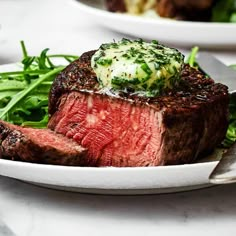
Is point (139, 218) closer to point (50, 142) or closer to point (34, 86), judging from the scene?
point (50, 142)

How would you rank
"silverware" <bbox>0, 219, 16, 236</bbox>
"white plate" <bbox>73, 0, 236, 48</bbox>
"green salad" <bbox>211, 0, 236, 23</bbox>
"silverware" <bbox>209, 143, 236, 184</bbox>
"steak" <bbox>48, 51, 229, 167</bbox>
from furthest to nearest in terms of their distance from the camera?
"green salad" <bbox>211, 0, 236, 23</bbox> < "white plate" <bbox>73, 0, 236, 48</bbox> < "steak" <bbox>48, 51, 229, 167</bbox> < "silverware" <bbox>0, 219, 16, 236</bbox> < "silverware" <bbox>209, 143, 236, 184</bbox>

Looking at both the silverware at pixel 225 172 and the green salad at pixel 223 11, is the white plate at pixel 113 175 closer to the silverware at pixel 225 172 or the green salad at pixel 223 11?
the silverware at pixel 225 172

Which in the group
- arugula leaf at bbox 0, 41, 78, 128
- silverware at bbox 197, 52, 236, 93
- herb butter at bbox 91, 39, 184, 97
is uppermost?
herb butter at bbox 91, 39, 184, 97

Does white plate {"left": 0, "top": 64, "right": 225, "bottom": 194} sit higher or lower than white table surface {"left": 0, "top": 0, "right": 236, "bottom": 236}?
higher

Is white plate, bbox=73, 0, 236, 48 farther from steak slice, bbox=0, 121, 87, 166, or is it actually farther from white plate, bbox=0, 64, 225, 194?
white plate, bbox=0, 64, 225, 194

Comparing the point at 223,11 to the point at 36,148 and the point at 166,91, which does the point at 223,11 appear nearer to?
the point at 166,91

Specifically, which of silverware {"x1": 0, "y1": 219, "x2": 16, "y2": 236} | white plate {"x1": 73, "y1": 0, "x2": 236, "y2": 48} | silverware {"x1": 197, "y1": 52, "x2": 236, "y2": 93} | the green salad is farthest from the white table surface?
the green salad
